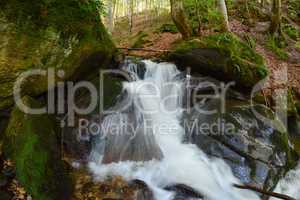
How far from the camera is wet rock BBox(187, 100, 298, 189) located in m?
5.78

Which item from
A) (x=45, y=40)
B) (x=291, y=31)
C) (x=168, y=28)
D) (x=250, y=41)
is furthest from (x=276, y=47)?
(x=45, y=40)

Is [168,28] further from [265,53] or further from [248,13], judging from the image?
[265,53]

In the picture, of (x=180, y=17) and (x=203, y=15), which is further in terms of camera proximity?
(x=203, y=15)

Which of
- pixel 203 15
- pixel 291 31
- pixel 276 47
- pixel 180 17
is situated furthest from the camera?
pixel 291 31

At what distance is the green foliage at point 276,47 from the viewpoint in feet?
34.1

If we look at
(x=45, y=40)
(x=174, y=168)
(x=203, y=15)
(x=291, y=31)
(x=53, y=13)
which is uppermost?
(x=203, y=15)

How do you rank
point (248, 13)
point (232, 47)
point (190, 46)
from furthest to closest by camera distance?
point (248, 13)
point (190, 46)
point (232, 47)

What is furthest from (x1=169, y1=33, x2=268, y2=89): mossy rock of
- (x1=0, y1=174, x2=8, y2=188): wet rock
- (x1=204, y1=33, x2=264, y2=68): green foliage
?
Answer: (x1=0, y1=174, x2=8, y2=188): wet rock

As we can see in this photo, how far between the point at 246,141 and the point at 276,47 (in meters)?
5.93

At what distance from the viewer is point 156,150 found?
6.18 meters

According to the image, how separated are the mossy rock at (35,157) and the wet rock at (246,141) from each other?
9.81 ft

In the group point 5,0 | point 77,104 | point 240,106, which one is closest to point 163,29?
point 240,106

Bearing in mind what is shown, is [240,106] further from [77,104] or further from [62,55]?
[62,55]

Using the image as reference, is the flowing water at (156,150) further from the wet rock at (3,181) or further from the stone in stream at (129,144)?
the wet rock at (3,181)
